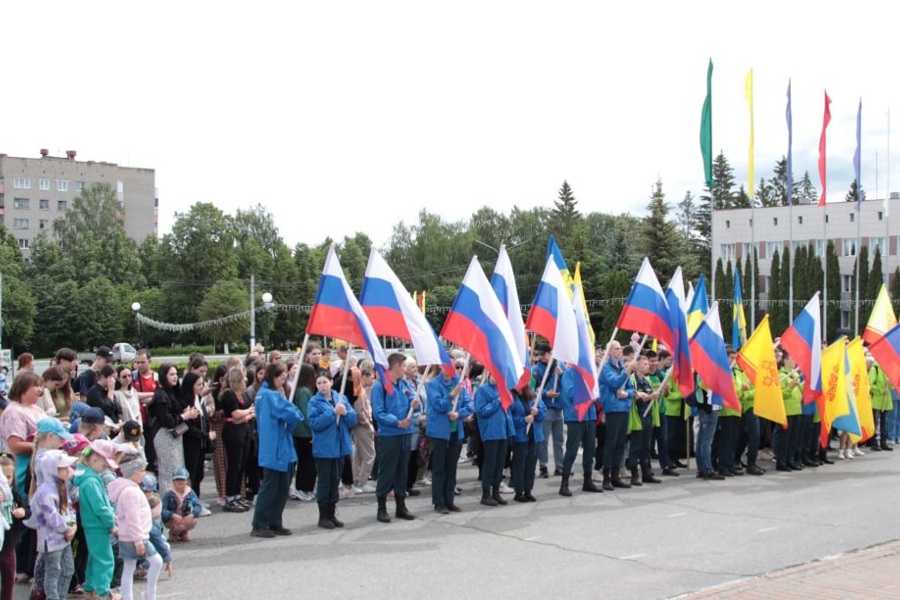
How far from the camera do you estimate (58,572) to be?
22.6 feet

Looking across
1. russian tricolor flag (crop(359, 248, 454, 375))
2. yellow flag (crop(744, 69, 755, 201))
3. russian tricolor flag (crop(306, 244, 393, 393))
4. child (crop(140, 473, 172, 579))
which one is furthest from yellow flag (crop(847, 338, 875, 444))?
yellow flag (crop(744, 69, 755, 201))

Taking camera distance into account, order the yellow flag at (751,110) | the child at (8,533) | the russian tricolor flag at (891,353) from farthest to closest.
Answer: the yellow flag at (751,110)
the russian tricolor flag at (891,353)
the child at (8,533)

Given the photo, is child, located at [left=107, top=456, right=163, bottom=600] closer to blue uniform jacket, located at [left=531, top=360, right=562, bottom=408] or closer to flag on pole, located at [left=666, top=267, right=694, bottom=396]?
blue uniform jacket, located at [left=531, top=360, right=562, bottom=408]

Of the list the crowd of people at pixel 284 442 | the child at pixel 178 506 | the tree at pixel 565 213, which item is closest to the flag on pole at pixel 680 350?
the crowd of people at pixel 284 442

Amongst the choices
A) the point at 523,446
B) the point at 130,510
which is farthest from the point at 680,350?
the point at 130,510

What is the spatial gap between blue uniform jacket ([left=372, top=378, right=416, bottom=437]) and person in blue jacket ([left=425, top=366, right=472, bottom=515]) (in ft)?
1.65

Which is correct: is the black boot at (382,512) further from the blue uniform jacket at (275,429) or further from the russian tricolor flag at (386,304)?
the russian tricolor flag at (386,304)

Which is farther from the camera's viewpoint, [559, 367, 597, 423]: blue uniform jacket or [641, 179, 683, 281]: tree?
[641, 179, 683, 281]: tree

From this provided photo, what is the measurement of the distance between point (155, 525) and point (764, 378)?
994 cm

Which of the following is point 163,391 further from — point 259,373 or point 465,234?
point 465,234

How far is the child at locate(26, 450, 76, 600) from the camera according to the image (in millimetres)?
6793

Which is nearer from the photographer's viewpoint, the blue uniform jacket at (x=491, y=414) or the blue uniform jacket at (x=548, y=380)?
the blue uniform jacket at (x=491, y=414)

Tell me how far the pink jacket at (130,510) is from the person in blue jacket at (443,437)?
174 inches

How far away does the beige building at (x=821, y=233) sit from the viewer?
63000 mm
